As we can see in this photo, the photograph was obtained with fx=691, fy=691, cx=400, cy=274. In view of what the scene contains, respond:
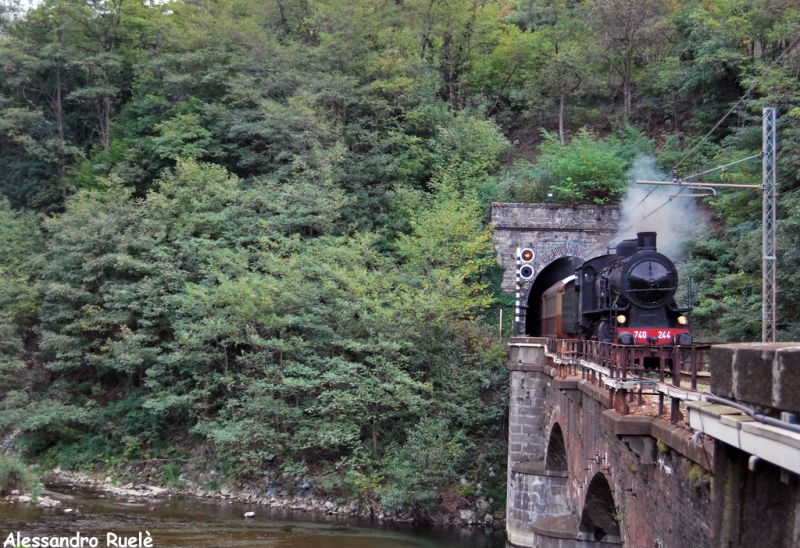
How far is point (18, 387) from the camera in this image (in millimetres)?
25469

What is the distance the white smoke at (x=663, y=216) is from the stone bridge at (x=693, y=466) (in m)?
11.3

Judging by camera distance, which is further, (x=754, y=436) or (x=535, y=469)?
(x=535, y=469)

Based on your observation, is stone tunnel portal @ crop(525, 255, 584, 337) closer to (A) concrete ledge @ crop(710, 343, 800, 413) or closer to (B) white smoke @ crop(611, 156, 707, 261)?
(B) white smoke @ crop(611, 156, 707, 261)

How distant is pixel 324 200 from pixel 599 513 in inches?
650

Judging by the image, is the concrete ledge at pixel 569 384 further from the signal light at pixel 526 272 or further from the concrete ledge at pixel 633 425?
the signal light at pixel 526 272

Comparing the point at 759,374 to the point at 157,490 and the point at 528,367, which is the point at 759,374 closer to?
the point at 528,367

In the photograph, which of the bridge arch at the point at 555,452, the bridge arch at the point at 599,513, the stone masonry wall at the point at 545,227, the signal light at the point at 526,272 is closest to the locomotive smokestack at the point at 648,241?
the bridge arch at the point at 555,452

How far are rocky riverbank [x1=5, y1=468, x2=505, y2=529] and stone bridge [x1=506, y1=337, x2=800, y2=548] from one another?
501 centimetres

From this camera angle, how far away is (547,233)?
85.9ft

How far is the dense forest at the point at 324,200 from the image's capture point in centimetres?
2081

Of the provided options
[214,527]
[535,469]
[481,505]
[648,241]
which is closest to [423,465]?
[481,505]

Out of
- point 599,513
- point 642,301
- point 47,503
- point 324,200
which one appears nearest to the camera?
point 599,513

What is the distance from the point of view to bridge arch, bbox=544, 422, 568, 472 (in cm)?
1591

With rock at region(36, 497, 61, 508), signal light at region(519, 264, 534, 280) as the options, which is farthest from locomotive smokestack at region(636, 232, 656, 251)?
rock at region(36, 497, 61, 508)
